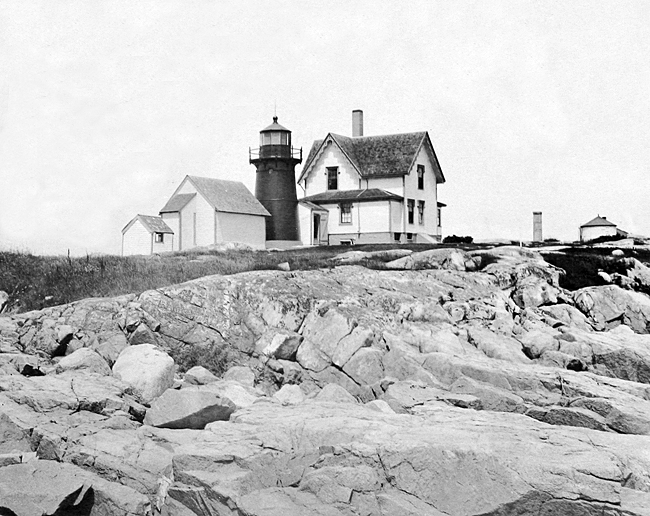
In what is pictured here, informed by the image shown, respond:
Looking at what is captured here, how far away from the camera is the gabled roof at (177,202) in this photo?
1672 inches

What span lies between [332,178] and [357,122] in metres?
5.07

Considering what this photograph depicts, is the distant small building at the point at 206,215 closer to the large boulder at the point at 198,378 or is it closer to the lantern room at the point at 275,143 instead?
the lantern room at the point at 275,143

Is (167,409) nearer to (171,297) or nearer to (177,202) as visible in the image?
(171,297)

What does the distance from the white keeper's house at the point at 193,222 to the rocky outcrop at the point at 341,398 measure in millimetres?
18089

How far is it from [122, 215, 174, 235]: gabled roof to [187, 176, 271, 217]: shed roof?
9.20 ft

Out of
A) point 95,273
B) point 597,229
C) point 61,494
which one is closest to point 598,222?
point 597,229

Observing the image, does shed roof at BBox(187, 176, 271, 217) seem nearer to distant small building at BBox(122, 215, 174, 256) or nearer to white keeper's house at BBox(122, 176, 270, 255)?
white keeper's house at BBox(122, 176, 270, 255)

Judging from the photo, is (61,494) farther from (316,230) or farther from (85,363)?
(316,230)

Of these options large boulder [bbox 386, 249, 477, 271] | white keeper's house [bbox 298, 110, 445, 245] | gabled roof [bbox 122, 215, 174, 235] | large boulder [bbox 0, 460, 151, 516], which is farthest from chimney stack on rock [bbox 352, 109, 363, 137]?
large boulder [bbox 0, 460, 151, 516]

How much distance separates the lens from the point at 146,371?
568 inches

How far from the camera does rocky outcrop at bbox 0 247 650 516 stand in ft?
29.9

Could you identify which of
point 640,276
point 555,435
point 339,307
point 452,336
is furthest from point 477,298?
point 555,435

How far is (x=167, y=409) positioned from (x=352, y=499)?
4.32 metres

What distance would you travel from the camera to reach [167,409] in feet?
40.3
